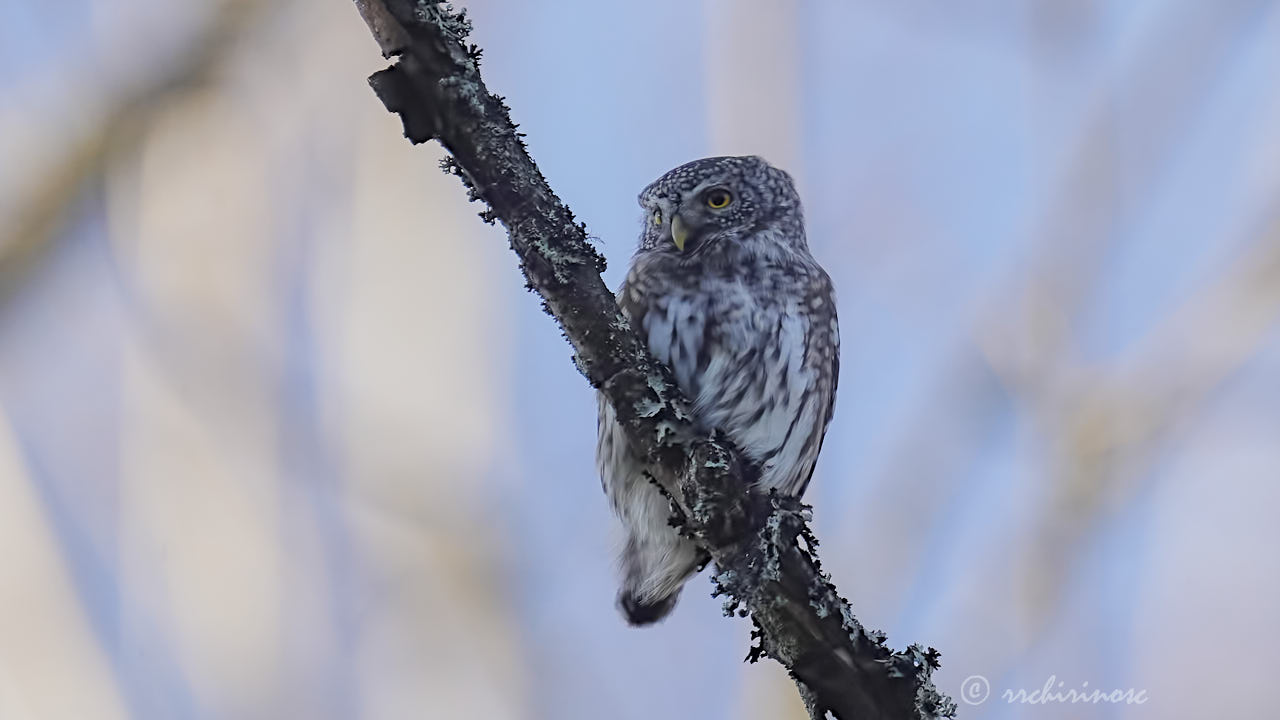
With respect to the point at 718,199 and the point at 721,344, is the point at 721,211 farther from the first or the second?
the point at 721,344

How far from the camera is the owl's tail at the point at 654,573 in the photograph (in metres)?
3.77

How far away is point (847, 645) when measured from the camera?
262 cm

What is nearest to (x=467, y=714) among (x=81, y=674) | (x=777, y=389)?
(x=81, y=674)

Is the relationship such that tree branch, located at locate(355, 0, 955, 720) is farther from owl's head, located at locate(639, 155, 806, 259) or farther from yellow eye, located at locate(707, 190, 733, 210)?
yellow eye, located at locate(707, 190, 733, 210)

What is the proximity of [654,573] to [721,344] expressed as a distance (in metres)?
0.76

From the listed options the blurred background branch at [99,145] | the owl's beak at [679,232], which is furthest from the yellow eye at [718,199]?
the blurred background branch at [99,145]

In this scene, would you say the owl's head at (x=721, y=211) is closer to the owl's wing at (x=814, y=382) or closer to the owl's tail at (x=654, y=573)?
the owl's wing at (x=814, y=382)

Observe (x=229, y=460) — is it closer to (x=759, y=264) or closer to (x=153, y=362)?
(x=153, y=362)

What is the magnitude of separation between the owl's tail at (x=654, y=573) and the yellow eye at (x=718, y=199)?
45.9 inches

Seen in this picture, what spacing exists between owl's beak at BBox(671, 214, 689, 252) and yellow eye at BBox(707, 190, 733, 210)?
0.56ft

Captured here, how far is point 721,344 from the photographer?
369 cm

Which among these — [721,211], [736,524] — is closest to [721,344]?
[721,211]

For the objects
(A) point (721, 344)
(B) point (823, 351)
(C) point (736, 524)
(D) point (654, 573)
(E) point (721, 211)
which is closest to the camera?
(C) point (736, 524)

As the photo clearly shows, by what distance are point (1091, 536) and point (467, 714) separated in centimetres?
263
